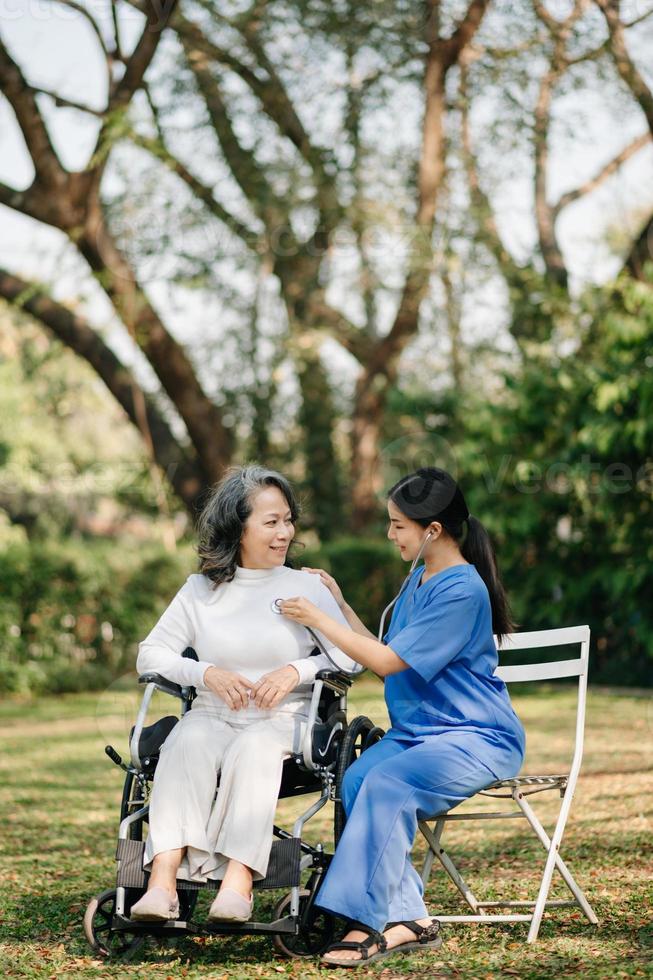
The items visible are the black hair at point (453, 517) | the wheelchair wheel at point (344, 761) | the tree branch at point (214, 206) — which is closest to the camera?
the wheelchair wheel at point (344, 761)

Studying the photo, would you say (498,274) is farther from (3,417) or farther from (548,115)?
(3,417)

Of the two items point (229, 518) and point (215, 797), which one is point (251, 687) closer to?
point (215, 797)

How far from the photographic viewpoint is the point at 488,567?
3.99 m

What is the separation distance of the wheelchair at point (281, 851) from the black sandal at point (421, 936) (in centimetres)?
20

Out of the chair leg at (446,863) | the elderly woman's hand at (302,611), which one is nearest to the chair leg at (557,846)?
the chair leg at (446,863)

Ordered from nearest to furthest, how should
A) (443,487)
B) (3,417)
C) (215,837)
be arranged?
(215,837)
(443,487)
(3,417)

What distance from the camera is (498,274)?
1605 cm

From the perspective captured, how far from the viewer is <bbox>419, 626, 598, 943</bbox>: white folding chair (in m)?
3.75

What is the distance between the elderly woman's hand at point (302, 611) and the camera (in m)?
3.73

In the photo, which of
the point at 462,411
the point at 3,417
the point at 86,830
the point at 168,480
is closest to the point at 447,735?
the point at 86,830

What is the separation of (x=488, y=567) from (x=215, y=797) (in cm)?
110

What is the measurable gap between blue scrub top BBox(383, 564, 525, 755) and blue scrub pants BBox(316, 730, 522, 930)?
0.08 m

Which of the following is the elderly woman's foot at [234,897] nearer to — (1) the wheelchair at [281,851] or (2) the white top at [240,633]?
(1) the wheelchair at [281,851]

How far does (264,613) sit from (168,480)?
11.6 m
